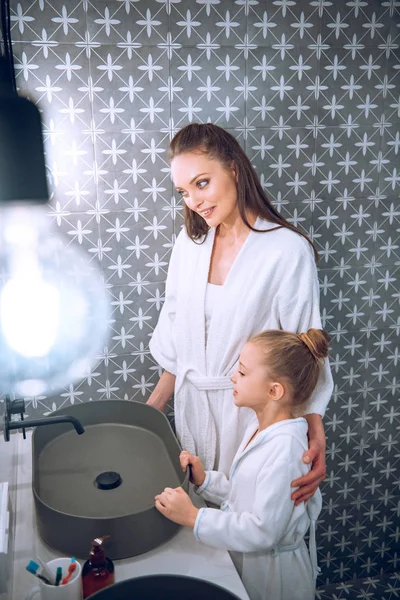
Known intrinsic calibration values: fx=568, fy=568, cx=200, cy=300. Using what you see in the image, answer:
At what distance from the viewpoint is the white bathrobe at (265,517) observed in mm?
1270

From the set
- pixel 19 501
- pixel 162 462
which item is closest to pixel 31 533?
pixel 19 501

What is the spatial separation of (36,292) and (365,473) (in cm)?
160

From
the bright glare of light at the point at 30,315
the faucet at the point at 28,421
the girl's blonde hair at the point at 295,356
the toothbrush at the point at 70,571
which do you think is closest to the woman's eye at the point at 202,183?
the girl's blonde hair at the point at 295,356

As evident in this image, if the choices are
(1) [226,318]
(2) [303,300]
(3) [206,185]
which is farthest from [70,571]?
(3) [206,185]

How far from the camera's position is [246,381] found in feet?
4.76

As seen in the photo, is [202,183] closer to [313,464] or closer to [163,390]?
[163,390]

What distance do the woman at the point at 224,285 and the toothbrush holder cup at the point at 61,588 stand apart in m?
0.71

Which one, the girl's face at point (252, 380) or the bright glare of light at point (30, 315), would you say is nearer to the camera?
the girl's face at point (252, 380)

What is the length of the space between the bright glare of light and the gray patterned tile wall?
191 millimetres

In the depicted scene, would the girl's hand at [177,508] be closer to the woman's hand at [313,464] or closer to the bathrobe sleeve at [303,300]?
the woman's hand at [313,464]

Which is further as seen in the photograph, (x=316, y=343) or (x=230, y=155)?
(x=230, y=155)

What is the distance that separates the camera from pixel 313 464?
1562 millimetres

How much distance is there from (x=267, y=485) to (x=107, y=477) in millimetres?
394

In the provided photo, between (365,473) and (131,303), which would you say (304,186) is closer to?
(131,303)
